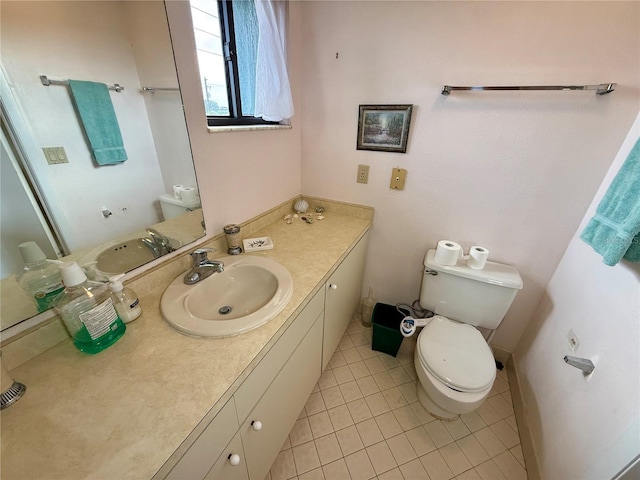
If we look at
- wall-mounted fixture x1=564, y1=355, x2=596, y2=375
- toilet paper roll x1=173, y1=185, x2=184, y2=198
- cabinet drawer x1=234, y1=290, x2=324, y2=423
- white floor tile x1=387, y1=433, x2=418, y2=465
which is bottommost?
white floor tile x1=387, y1=433, x2=418, y2=465

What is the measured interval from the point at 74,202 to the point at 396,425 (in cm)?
169

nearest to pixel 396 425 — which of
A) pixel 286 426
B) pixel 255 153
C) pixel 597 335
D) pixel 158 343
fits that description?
pixel 286 426

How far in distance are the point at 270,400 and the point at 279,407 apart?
0.41 feet

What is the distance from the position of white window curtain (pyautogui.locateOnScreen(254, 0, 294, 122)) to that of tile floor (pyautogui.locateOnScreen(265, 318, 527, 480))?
1597mm

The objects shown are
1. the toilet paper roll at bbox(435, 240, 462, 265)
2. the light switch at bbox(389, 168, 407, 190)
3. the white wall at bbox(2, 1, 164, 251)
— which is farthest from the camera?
the light switch at bbox(389, 168, 407, 190)

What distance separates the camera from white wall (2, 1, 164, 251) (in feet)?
1.95

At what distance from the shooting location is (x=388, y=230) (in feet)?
5.57

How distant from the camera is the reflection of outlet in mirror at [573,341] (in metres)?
1.09

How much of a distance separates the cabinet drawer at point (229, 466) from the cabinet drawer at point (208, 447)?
0.03m

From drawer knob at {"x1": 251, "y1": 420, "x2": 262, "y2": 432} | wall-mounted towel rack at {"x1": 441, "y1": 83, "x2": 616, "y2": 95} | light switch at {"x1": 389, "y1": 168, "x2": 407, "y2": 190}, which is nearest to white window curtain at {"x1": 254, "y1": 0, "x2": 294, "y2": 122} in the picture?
light switch at {"x1": 389, "y1": 168, "x2": 407, "y2": 190}

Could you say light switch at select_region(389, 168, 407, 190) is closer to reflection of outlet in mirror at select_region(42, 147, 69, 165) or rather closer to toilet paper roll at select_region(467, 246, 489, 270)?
toilet paper roll at select_region(467, 246, 489, 270)

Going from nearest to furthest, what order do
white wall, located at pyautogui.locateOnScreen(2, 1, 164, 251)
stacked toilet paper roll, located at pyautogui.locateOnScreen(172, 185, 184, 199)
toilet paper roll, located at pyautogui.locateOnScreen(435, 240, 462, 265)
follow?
white wall, located at pyautogui.locateOnScreen(2, 1, 164, 251), stacked toilet paper roll, located at pyautogui.locateOnScreen(172, 185, 184, 199), toilet paper roll, located at pyautogui.locateOnScreen(435, 240, 462, 265)

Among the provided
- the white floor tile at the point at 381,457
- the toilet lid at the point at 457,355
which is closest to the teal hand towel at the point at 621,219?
the toilet lid at the point at 457,355

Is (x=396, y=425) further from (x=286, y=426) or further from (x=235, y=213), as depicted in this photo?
(x=235, y=213)
